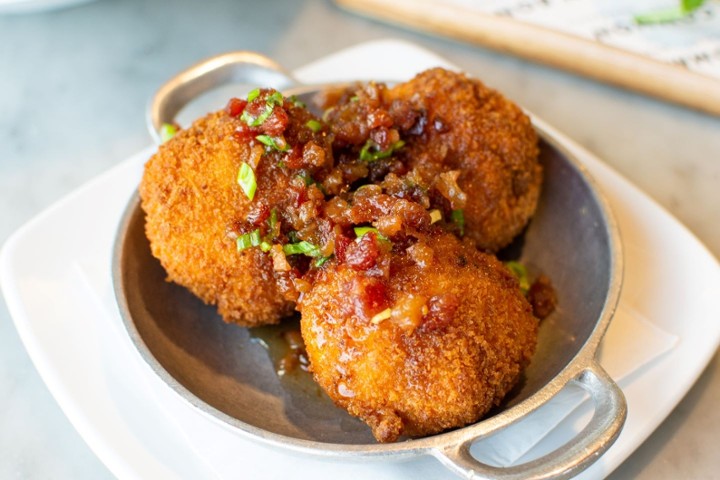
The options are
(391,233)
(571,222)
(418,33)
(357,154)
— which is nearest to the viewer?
(391,233)

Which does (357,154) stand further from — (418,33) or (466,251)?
(418,33)

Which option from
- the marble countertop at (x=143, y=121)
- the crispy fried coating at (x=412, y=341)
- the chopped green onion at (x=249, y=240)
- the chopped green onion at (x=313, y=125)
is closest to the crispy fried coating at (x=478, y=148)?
the chopped green onion at (x=313, y=125)

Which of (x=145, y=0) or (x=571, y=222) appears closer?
(x=571, y=222)

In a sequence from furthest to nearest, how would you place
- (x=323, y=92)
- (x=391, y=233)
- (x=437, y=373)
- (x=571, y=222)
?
(x=323, y=92)
(x=571, y=222)
(x=391, y=233)
(x=437, y=373)

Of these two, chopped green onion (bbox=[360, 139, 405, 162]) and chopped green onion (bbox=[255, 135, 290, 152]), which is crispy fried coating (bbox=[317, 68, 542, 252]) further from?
chopped green onion (bbox=[255, 135, 290, 152])

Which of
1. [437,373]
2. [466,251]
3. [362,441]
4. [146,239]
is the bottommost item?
[362,441]

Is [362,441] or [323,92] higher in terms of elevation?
[323,92]

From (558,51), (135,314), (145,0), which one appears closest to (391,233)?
(135,314)
